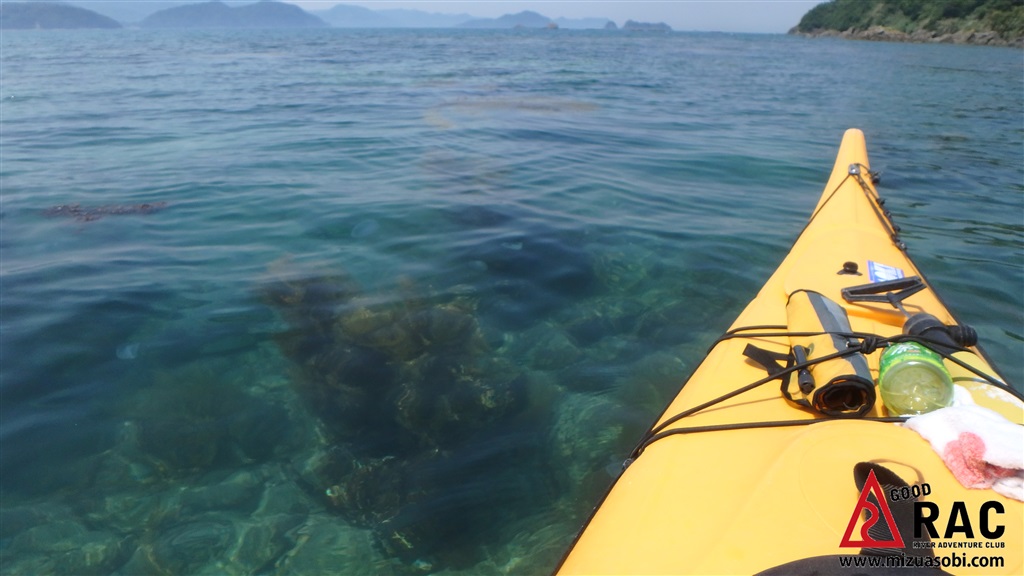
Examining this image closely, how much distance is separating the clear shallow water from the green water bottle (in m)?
1.81

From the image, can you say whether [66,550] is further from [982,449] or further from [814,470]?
[982,449]

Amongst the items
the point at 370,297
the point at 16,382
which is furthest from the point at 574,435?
the point at 16,382

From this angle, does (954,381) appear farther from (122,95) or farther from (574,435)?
(122,95)

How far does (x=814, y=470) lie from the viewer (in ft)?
6.96

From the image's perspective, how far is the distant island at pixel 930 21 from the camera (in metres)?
51.1

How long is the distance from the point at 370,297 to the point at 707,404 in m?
3.74

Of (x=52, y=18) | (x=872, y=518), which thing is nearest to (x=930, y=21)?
(x=872, y=518)

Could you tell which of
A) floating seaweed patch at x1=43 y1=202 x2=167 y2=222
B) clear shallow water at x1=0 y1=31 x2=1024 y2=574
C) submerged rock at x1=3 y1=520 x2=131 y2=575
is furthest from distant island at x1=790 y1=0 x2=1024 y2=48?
submerged rock at x1=3 y1=520 x2=131 y2=575

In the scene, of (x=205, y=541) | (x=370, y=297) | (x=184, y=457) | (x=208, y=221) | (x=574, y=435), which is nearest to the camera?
(x=205, y=541)

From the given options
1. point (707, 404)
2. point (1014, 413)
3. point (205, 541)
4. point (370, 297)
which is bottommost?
point (205, 541)

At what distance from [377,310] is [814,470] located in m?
4.06

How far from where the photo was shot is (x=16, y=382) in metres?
4.38

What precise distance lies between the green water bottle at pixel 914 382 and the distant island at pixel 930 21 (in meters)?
62.3

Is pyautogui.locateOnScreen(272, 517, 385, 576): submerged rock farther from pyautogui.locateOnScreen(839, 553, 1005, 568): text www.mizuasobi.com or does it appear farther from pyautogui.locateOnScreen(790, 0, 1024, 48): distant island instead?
pyautogui.locateOnScreen(790, 0, 1024, 48): distant island
